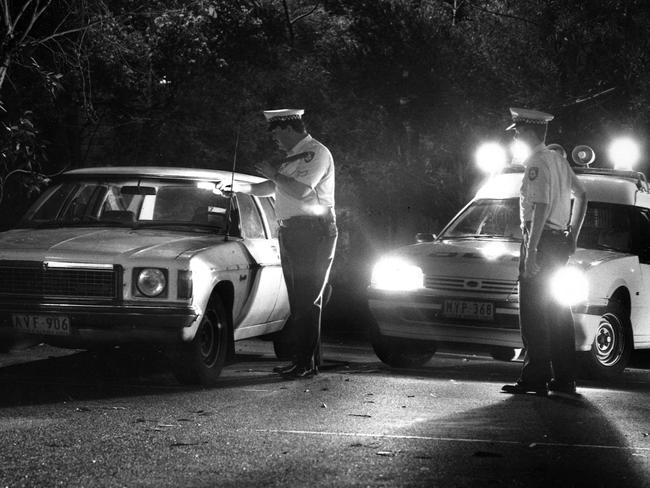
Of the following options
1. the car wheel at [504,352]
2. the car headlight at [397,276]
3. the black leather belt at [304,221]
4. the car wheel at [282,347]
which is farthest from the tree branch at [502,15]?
the black leather belt at [304,221]

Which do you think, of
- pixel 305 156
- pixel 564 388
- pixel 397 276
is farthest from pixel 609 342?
pixel 305 156

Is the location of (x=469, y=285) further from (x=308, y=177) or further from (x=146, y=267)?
(x=146, y=267)

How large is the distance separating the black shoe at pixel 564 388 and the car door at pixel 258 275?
2.33 meters

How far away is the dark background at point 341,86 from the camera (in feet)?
75.7

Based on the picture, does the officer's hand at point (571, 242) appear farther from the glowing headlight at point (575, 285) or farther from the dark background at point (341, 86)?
the dark background at point (341, 86)

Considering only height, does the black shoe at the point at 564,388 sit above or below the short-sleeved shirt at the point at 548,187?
below

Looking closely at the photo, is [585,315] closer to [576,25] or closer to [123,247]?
[123,247]

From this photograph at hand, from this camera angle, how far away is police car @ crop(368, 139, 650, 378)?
36.0ft

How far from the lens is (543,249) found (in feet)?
32.0

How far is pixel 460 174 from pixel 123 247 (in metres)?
30.2

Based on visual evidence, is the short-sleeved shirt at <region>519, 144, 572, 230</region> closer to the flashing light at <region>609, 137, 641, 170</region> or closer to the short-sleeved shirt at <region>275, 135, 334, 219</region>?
the short-sleeved shirt at <region>275, 135, 334, 219</region>

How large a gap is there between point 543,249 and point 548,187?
1.37 ft

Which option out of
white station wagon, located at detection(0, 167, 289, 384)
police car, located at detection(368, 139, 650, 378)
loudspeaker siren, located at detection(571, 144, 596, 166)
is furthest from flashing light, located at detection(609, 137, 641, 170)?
white station wagon, located at detection(0, 167, 289, 384)

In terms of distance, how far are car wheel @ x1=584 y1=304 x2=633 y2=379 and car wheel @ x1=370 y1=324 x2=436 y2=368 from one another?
4.15 feet
